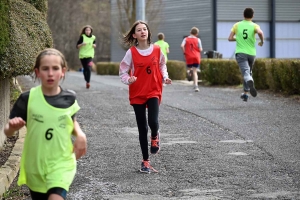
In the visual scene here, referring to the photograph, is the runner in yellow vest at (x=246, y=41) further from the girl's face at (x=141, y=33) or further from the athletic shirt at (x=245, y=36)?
the girl's face at (x=141, y=33)

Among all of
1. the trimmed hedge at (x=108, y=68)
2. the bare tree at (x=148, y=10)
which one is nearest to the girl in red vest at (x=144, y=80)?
the trimmed hedge at (x=108, y=68)

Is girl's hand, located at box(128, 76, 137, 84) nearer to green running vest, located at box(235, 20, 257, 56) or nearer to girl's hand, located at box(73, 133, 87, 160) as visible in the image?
girl's hand, located at box(73, 133, 87, 160)

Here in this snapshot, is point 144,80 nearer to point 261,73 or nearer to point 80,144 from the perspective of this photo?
Answer: point 80,144

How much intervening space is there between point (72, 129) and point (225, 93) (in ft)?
44.3

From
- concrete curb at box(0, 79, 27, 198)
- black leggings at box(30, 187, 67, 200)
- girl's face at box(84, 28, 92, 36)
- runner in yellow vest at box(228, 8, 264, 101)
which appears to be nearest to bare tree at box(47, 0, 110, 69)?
girl's face at box(84, 28, 92, 36)

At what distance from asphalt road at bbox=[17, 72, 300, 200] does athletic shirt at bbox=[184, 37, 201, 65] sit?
4.97 metres

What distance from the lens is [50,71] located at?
481cm

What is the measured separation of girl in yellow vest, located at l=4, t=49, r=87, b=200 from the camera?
188 inches

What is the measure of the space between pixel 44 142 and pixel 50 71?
465mm

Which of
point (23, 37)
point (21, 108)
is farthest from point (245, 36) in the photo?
point (21, 108)

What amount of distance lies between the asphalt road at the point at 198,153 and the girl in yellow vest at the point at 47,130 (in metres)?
2.01

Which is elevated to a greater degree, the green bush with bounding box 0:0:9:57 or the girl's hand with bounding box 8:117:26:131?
the green bush with bounding box 0:0:9:57

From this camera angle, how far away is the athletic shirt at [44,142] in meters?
4.80

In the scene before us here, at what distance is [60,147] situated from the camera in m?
4.83
